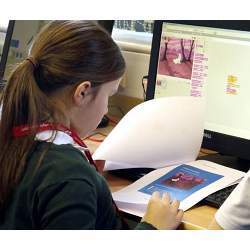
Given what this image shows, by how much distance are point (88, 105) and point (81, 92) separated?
5 centimetres

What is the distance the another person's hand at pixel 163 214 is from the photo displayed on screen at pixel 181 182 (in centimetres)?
6

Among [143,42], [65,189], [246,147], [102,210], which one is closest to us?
[65,189]

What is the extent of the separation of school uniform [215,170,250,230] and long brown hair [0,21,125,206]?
0.36m

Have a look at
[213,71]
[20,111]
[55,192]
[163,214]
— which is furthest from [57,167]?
[213,71]

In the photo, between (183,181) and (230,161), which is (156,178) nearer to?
(183,181)

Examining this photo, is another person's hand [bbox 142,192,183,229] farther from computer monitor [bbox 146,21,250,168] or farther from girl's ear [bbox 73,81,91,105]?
computer monitor [bbox 146,21,250,168]

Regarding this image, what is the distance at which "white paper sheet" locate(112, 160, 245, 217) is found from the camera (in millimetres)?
1125

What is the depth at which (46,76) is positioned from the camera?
990 millimetres

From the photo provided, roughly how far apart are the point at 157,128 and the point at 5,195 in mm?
500
